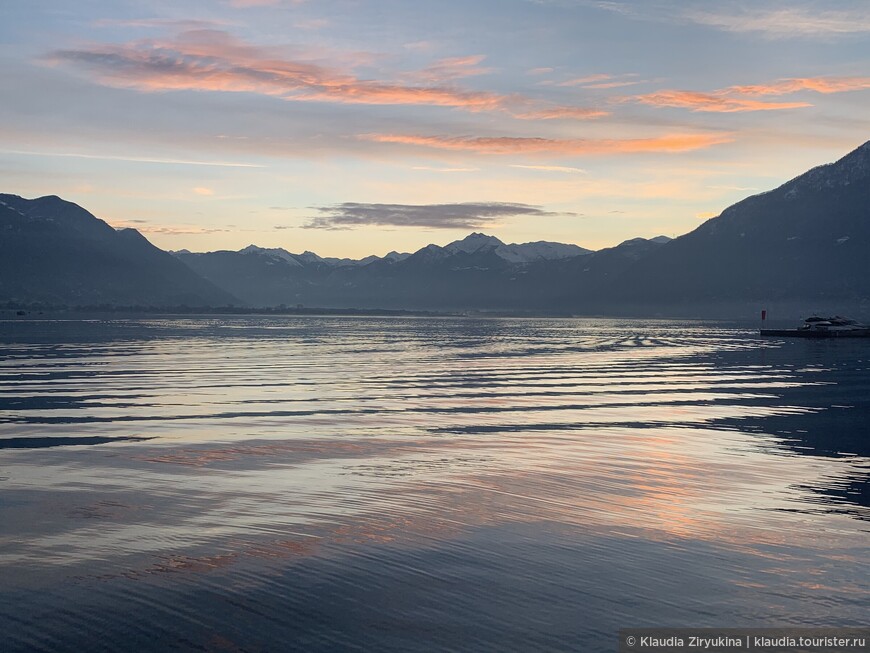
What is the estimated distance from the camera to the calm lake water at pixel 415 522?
500 inches

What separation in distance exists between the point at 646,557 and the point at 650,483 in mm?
6866

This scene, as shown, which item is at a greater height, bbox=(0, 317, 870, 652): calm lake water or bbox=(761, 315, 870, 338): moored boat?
bbox=(761, 315, 870, 338): moored boat

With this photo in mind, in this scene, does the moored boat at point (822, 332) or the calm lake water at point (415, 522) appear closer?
the calm lake water at point (415, 522)

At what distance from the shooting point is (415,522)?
59.6ft

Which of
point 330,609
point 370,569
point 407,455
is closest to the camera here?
point 330,609

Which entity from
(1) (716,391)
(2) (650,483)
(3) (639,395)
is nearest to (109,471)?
(2) (650,483)

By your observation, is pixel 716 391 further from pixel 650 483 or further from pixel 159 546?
pixel 159 546

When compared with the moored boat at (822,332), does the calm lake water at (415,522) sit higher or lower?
lower

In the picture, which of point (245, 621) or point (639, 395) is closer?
point (245, 621)

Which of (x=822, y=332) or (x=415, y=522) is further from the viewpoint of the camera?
(x=822, y=332)

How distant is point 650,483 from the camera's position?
2231 cm

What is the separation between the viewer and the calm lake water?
41.6 ft

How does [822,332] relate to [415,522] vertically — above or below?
above

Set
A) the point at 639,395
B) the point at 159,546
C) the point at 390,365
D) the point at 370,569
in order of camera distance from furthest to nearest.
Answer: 1. the point at 390,365
2. the point at 639,395
3. the point at 159,546
4. the point at 370,569
